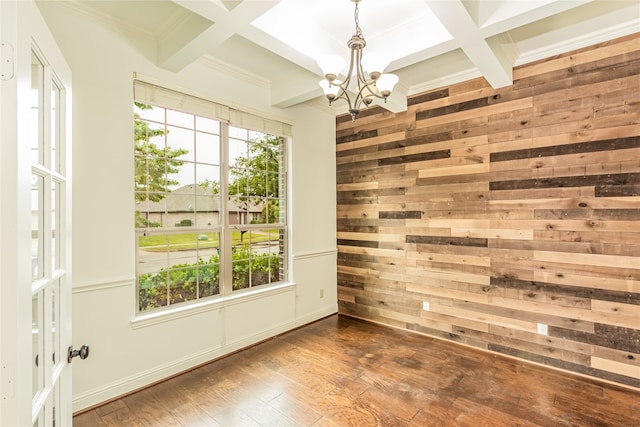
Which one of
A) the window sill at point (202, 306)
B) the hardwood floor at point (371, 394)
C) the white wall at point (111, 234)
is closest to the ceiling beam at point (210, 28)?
the white wall at point (111, 234)

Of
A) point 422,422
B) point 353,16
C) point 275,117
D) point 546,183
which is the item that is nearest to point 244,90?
point 275,117

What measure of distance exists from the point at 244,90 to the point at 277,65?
45cm

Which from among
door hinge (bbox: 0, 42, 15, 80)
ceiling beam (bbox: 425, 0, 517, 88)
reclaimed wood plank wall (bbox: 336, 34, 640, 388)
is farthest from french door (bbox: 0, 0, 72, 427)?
reclaimed wood plank wall (bbox: 336, 34, 640, 388)

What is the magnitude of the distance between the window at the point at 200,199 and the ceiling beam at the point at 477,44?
203 centimetres

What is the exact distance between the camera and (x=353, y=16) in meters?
2.42

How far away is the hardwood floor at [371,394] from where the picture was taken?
218cm

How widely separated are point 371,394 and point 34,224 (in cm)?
240

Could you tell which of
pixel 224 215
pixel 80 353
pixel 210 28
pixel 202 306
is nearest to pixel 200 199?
pixel 224 215

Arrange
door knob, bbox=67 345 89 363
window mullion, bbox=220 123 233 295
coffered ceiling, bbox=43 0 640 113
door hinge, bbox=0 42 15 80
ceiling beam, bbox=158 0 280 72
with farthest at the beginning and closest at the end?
window mullion, bbox=220 123 233 295 → coffered ceiling, bbox=43 0 640 113 → ceiling beam, bbox=158 0 280 72 → door knob, bbox=67 345 89 363 → door hinge, bbox=0 42 15 80

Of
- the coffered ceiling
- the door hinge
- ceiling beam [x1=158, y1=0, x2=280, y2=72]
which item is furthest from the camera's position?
the coffered ceiling

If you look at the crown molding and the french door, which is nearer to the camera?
the french door

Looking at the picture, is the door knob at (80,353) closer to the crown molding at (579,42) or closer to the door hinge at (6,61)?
the door hinge at (6,61)

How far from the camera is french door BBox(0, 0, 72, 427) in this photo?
0.77 m

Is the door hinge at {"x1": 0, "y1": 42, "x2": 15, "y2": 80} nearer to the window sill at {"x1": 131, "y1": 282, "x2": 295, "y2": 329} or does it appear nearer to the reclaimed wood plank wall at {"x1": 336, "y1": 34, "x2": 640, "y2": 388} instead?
the window sill at {"x1": 131, "y1": 282, "x2": 295, "y2": 329}
